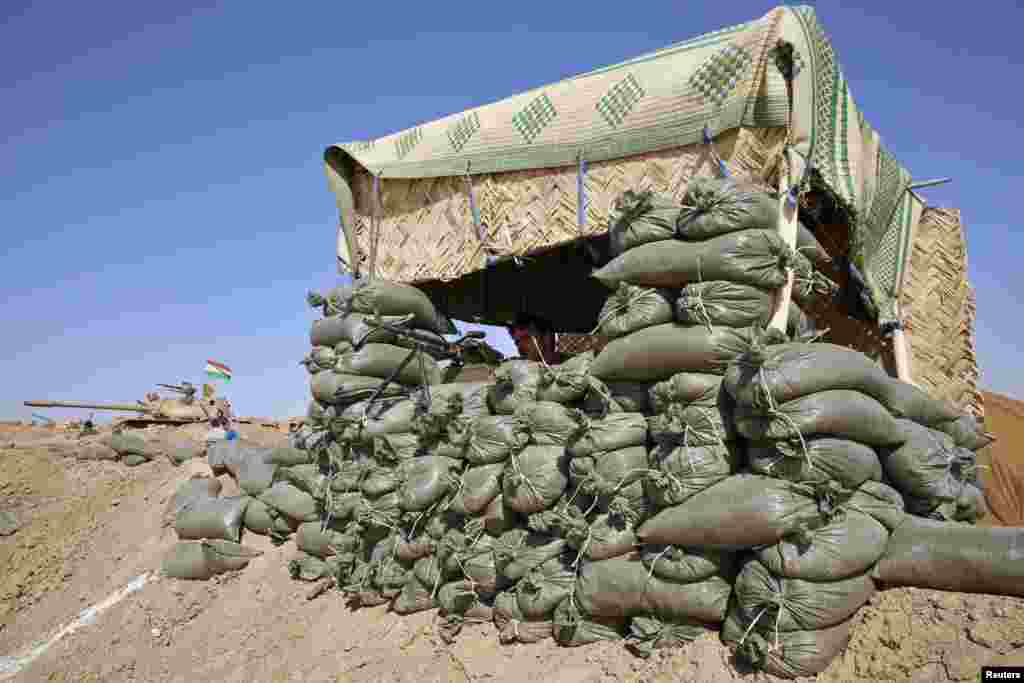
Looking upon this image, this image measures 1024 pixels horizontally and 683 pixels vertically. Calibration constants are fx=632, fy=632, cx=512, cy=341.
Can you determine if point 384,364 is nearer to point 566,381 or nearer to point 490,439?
point 490,439

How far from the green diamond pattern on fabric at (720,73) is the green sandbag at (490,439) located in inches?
86.7

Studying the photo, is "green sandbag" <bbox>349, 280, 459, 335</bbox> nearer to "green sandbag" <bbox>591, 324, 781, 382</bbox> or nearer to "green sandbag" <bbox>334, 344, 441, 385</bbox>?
"green sandbag" <bbox>334, 344, 441, 385</bbox>

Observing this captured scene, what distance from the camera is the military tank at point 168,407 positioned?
9.77m

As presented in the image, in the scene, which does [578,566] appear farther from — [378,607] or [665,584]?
[378,607]

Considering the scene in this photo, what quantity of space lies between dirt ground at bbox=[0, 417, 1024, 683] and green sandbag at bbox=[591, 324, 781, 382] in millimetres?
1169

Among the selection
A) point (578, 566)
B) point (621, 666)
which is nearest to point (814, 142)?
point (578, 566)

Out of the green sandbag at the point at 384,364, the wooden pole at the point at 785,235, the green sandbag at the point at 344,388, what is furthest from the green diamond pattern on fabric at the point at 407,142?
the wooden pole at the point at 785,235

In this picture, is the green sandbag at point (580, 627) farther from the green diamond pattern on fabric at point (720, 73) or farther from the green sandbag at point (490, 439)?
the green diamond pattern on fabric at point (720, 73)

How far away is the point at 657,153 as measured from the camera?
3.97 m

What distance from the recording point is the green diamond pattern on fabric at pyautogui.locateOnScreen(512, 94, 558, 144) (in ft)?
14.7

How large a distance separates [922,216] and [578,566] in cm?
440

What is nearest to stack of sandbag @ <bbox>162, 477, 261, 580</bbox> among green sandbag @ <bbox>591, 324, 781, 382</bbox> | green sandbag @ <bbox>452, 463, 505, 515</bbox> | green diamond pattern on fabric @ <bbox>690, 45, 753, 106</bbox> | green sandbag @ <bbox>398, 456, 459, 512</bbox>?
green sandbag @ <bbox>398, 456, 459, 512</bbox>

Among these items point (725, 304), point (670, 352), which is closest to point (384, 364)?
point (670, 352)

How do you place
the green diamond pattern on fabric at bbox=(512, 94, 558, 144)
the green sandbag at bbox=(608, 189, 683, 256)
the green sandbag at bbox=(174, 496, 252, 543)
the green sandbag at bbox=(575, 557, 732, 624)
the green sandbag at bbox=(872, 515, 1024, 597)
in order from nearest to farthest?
the green sandbag at bbox=(872, 515, 1024, 597) < the green sandbag at bbox=(575, 557, 732, 624) < the green sandbag at bbox=(608, 189, 683, 256) < the green diamond pattern on fabric at bbox=(512, 94, 558, 144) < the green sandbag at bbox=(174, 496, 252, 543)
